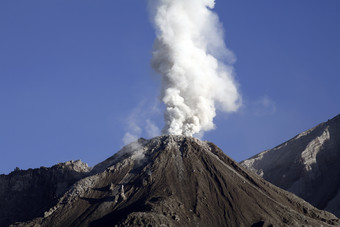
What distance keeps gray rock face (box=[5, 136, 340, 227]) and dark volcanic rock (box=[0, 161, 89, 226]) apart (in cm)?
1146

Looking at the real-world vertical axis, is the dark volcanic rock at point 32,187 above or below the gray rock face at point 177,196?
above

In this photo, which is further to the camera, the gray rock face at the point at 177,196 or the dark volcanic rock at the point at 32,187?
the dark volcanic rock at the point at 32,187

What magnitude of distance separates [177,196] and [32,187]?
53729 millimetres

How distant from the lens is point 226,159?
163125 millimetres

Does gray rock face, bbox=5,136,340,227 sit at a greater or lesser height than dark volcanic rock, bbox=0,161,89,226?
lesser

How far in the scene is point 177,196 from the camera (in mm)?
141750

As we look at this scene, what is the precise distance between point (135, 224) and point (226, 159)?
138 feet

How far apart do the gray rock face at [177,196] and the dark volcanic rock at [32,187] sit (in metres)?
11.5

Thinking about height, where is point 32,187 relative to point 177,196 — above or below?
above

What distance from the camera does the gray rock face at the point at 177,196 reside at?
135 meters

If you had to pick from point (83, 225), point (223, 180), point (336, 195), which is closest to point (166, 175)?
point (223, 180)

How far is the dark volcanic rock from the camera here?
16988cm

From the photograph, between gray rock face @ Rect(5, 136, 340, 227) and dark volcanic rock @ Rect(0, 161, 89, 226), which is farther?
dark volcanic rock @ Rect(0, 161, 89, 226)

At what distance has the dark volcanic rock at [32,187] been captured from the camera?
169875 mm
